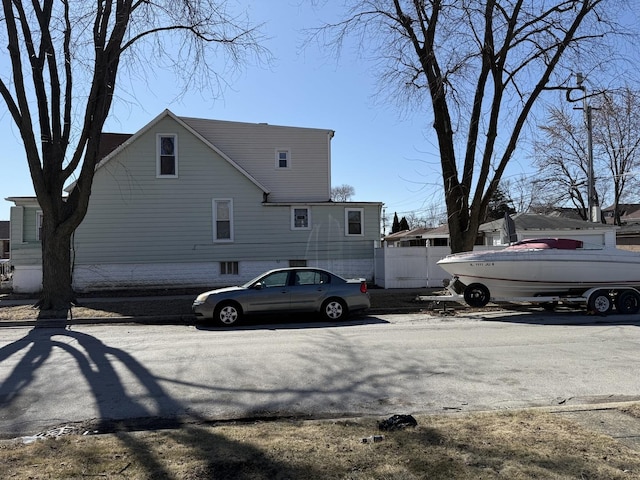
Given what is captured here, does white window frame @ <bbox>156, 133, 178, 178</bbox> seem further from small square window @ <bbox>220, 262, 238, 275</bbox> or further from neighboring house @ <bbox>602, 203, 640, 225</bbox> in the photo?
neighboring house @ <bbox>602, 203, 640, 225</bbox>

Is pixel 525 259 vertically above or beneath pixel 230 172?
beneath

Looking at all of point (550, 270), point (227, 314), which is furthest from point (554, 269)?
point (227, 314)

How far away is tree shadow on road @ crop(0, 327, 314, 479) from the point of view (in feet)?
12.4

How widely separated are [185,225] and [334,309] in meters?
10.7

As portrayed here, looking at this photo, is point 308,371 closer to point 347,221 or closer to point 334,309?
point 334,309

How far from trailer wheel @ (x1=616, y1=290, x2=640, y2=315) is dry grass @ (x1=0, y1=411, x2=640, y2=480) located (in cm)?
1025

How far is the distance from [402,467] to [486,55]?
591 inches

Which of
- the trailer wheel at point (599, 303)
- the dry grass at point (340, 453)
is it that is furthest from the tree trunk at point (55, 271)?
the trailer wheel at point (599, 303)

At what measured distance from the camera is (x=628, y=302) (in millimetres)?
13258

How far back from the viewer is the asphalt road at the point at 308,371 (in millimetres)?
5555

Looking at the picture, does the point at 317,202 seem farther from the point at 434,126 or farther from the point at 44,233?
the point at 44,233

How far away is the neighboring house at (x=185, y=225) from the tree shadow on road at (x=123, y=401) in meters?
10.6

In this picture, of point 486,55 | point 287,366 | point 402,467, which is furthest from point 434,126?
point 402,467

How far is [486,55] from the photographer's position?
52.1 feet
